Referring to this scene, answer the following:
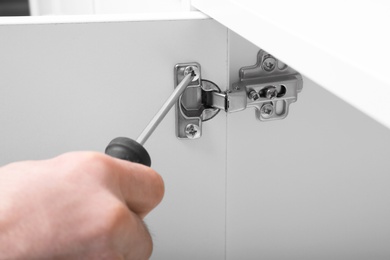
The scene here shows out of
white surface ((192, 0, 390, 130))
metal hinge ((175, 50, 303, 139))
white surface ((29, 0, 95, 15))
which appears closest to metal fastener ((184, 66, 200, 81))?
metal hinge ((175, 50, 303, 139))

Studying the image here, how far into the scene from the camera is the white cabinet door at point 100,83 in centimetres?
45

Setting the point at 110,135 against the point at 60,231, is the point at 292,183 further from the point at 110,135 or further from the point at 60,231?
the point at 60,231

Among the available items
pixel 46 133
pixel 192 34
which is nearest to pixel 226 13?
pixel 192 34

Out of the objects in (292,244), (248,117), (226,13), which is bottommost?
(292,244)

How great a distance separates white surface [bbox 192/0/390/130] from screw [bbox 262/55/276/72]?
139mm

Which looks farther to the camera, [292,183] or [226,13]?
[292,183]

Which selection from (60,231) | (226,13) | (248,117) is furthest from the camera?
(248,117)

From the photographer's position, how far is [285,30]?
0.32 meters

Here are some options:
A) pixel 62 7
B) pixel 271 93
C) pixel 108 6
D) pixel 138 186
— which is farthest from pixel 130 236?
pixel 62 7

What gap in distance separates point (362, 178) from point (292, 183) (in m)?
0.07

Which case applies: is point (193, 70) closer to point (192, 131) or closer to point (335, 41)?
point (192, 131)

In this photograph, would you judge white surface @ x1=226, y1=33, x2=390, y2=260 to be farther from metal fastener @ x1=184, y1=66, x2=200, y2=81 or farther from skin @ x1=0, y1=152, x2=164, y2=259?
skin @ x1=0, y1=152, x2=164, y2=259

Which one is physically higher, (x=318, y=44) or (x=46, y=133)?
(x=318, y=44)

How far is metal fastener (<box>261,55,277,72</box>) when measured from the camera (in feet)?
1.65
